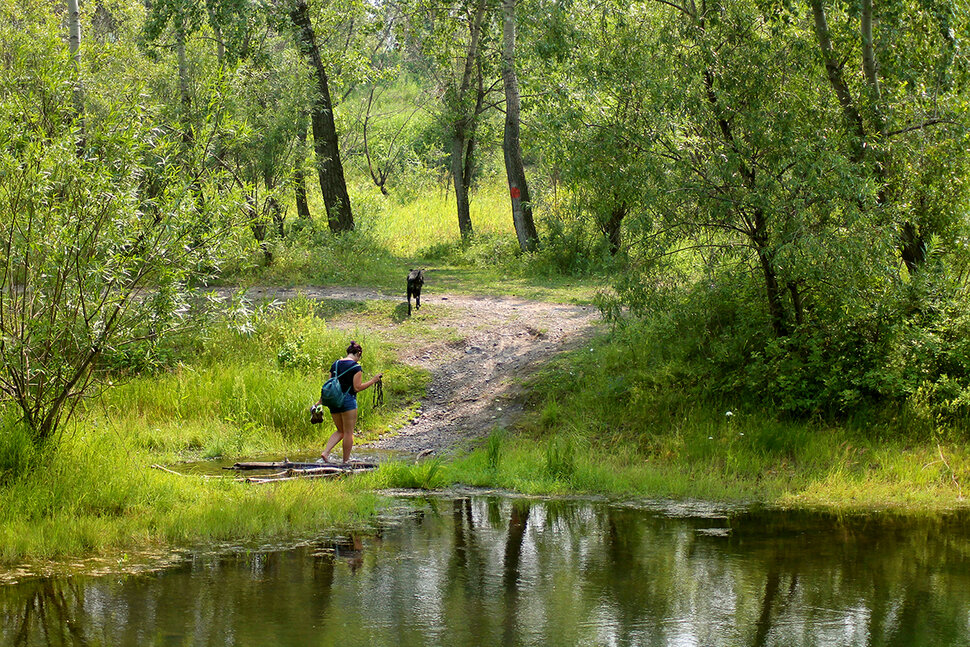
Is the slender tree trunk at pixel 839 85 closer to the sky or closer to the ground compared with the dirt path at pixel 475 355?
closer to the sky

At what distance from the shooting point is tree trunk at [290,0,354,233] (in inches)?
853

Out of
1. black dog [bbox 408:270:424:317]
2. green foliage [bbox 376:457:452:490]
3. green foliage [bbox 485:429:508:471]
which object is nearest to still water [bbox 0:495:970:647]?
green foliage [bbox 376:457:452:490]

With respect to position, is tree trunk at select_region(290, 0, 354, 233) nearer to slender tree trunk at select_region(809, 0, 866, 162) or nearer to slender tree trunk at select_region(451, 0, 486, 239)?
slender tree trunk at select_region(451, 0, 486, 239)

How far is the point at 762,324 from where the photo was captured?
42.3 ft

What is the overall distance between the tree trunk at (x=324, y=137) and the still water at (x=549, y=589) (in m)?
14.3

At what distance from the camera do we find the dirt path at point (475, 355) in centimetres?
1342

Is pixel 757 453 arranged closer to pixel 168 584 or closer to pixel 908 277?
pixel 908 277

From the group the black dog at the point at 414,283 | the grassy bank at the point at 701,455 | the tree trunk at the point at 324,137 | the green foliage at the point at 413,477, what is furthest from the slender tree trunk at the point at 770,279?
the tree trunk at the point at 324,137

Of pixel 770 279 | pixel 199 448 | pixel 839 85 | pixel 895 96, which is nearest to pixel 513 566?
pixel 770 279

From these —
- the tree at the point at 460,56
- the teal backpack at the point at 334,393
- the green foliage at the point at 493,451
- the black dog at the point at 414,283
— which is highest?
the tree at the point at 460,56

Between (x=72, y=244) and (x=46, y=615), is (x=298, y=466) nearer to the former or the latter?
(x=72, y=244)

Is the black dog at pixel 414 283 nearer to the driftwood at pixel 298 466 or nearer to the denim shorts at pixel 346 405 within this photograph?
the denim shorts at pixel 346 405

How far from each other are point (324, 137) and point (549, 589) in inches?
669

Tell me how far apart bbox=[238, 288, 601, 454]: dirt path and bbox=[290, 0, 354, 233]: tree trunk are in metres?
4.77
